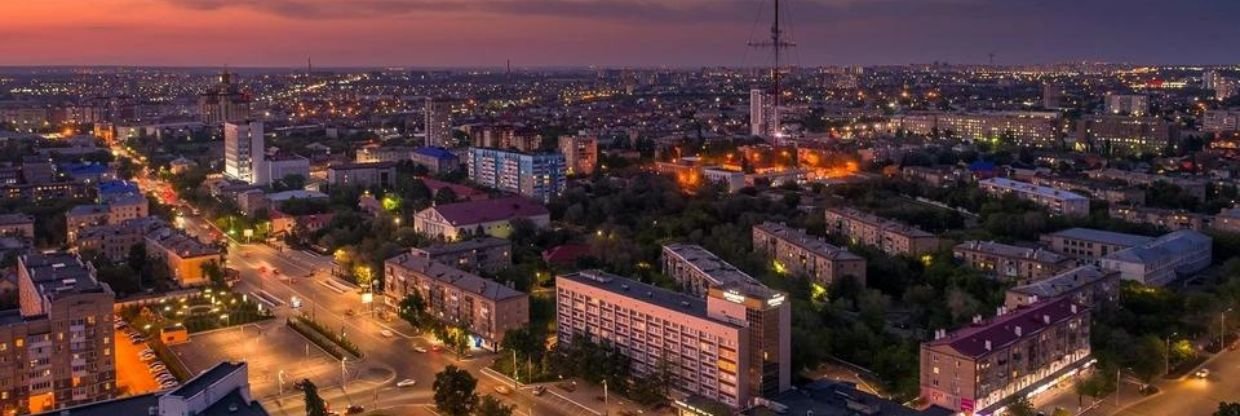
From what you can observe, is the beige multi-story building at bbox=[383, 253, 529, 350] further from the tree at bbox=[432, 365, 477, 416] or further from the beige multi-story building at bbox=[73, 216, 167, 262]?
the beige multi-story building at bbox=[73, 216, 167, 262]

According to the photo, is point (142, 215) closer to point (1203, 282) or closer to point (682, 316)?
point (682, 316)

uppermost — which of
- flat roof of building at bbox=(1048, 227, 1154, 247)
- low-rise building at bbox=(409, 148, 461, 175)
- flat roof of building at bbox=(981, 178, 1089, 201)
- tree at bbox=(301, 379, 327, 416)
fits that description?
low-rise building at bbox=(409, 148, 461, 175)

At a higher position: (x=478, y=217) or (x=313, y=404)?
(x=478, y=217)

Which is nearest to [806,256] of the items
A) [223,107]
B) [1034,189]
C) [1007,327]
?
[1007,327]

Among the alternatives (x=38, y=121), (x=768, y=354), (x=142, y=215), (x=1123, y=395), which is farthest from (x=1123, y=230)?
(x=38, y=121)

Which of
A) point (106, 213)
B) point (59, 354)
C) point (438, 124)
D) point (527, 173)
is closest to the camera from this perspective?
point (59, 354)

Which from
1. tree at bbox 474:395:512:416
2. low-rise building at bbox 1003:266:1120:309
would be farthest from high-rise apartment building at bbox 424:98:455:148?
tree at bbox 474:395:512:416

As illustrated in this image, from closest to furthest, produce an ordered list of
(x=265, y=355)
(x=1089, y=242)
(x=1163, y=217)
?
1. (x=265, y=355)
2. (x=1089, y=242)
3. (x=1163, y=217)

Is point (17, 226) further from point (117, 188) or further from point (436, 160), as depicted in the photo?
point (436, 160)
